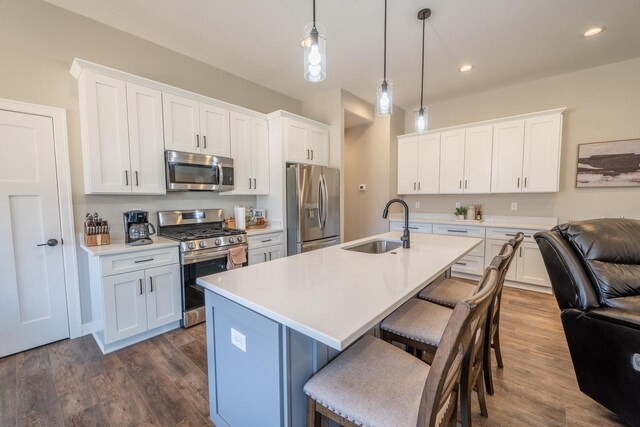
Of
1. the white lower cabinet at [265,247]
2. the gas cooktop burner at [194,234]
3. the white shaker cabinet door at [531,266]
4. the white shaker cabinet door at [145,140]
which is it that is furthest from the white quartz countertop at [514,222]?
the white shaker cabinet door at [145,140]

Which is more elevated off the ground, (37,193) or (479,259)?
(37,193)

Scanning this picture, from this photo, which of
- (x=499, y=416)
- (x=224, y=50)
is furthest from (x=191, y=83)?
(x=499, y=416)

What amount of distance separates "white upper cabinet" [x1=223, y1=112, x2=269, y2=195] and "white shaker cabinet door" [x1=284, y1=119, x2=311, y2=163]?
0.32m

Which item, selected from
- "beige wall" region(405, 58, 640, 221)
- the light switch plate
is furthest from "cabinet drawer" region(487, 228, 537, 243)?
the light switch plate

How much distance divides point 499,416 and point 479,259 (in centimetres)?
273

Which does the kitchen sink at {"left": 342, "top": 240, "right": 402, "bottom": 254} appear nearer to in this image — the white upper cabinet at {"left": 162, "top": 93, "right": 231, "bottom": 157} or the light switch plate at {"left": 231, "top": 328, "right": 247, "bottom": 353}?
the light switch plate at {"left": 231, "top": 328, "right": 247, "bottom": 353}

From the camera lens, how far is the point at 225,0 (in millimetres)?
2289

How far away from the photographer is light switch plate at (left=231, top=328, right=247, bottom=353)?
4.00 feet

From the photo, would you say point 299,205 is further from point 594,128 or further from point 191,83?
point 594,128

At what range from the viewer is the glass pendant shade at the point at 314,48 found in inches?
60.1

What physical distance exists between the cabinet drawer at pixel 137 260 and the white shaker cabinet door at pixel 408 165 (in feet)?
12.2

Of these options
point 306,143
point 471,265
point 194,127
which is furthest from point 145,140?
point 471,265

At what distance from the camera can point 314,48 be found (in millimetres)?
1545

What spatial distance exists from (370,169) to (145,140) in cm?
358
